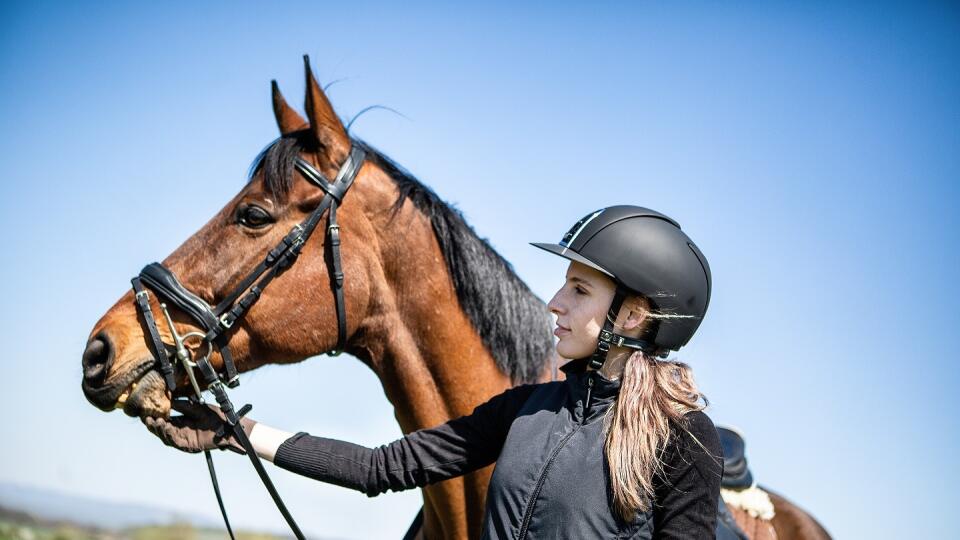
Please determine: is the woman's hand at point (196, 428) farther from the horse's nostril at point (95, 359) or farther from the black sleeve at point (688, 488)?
the black sleeve at point (688, 488)

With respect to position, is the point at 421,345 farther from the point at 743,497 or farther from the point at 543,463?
the point at 743,497

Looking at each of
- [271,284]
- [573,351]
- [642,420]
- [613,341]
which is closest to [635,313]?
[613,341]

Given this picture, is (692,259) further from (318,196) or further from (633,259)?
(318,196)

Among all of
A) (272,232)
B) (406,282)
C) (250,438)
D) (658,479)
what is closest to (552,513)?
(658,479)

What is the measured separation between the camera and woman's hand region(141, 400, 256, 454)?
8.99 feet

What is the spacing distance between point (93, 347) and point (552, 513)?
1954mm

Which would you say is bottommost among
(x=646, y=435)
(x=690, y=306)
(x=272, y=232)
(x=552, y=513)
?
(x=552, y=513)

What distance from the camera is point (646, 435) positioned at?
209 cm

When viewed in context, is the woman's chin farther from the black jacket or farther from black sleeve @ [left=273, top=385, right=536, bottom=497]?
black sleeve @ [left=273, top=385, right=536, bottom=497]

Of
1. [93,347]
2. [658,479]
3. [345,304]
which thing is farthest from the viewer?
[345,304]

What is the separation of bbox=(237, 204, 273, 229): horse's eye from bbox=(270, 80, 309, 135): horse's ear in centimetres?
66

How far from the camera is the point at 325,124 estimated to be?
337 centimetres

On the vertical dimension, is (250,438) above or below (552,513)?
above

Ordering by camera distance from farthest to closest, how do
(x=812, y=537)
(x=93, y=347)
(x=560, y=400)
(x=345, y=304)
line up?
(x=812, y=537) < (x=345, y=304) < (x=93, y=347) < (x=560, y=400)
